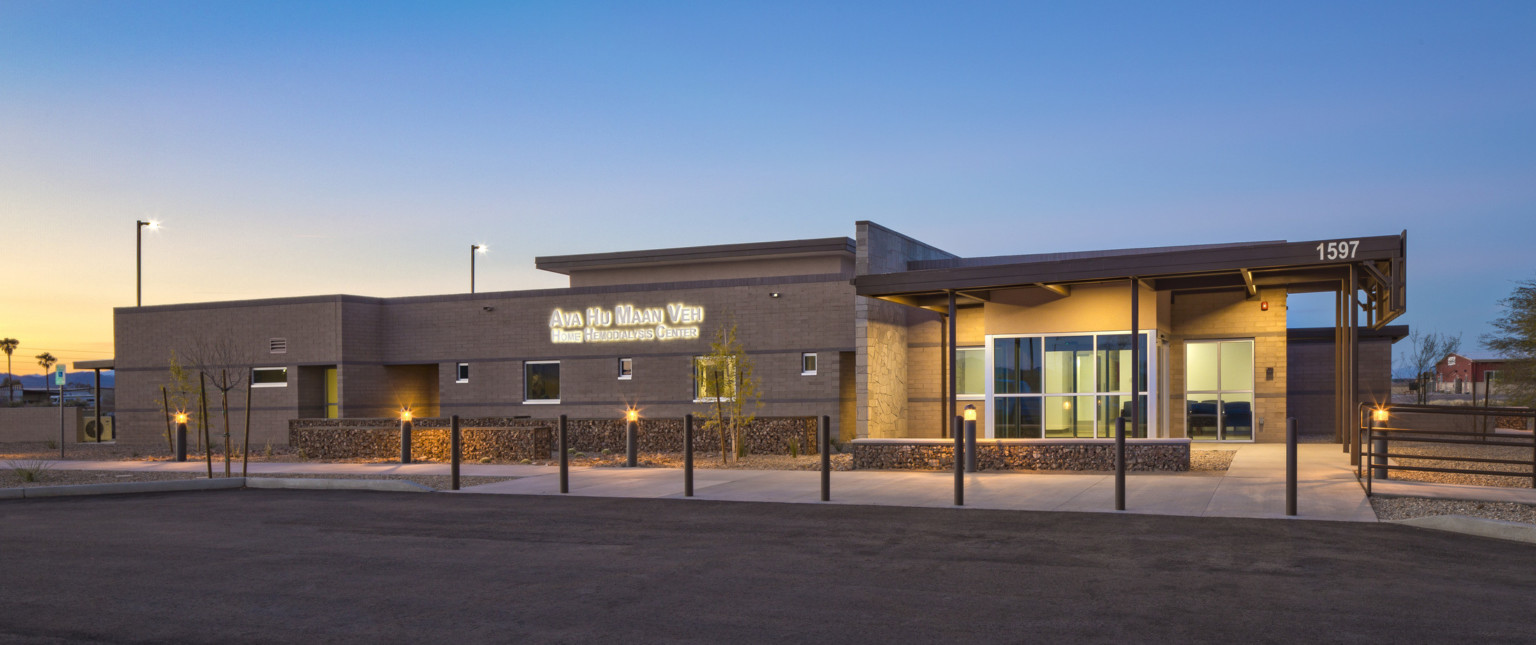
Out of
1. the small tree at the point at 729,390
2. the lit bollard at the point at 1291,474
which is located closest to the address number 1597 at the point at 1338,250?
the lit bollard at the point at 1291,474

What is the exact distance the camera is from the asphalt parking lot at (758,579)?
686cm

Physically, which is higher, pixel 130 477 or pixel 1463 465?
pixel 1463 465

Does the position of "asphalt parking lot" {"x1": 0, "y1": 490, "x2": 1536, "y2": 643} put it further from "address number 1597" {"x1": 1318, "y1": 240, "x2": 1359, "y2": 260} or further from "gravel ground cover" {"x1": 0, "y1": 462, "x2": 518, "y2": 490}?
"address number 1597" {"x1": 1318, "y1": 240, "x2": 1359, "y2": 260}

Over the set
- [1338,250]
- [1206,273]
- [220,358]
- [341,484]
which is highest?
[1338,250]

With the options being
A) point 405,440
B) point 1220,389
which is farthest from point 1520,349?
point 405,440

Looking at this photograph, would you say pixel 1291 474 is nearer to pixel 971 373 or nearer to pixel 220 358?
pixel 971 373

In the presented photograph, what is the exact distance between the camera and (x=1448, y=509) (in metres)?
12.1

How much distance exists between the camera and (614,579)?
8625 mm

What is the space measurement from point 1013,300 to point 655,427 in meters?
9.48

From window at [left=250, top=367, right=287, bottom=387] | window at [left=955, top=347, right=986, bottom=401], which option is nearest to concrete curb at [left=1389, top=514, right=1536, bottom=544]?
window at [left=955, top=347, right=986, bottom=401]

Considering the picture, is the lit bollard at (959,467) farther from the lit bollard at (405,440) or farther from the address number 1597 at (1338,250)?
the lit bollard at (405,440)

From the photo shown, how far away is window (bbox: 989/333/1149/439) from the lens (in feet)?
63.7

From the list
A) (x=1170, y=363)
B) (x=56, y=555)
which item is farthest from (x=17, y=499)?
(x=1170, y=363)

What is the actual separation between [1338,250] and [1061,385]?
5211 millimetres
